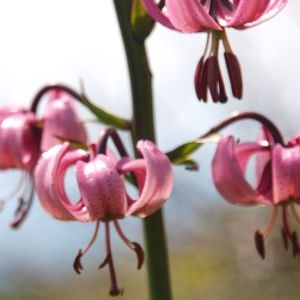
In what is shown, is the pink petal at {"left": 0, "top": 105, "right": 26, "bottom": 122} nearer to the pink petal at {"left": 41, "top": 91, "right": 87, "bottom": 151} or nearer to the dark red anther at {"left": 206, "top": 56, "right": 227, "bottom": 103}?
the pink petal at {"left": 41, "top": 91, "right": 87, "bottom": 151}

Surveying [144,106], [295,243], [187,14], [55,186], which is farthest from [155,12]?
[295,243]

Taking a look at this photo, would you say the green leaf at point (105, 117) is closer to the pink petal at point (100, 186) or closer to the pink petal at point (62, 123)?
the pink petal at point (100, 186)

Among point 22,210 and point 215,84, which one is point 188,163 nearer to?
point 215,84

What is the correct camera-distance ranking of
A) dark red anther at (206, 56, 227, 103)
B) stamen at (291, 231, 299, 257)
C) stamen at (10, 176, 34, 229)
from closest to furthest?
dark red anther at (206, 56, 227, 103), stamen at (291, 231, 299, 257), stamen at (10, 176, 34, 229)

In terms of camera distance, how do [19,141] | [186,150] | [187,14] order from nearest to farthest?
[187,14] → [186,150] → [19,141]

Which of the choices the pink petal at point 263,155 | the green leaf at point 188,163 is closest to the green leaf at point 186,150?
the green leaf at point 188,163

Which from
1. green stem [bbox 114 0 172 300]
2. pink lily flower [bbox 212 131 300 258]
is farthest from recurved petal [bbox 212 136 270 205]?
green stem [bbox 114 0 172 300]
